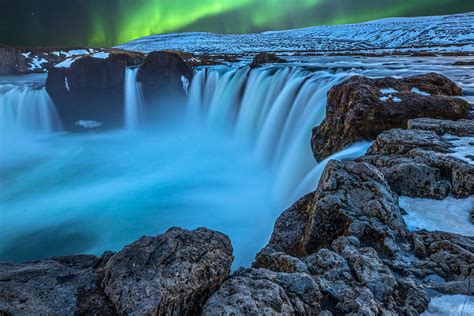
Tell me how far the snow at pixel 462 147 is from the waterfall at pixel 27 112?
2629cm

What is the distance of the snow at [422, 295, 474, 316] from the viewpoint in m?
2.90

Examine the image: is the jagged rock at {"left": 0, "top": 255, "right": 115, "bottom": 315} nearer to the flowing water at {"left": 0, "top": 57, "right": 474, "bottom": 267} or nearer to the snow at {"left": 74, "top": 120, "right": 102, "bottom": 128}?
the flowing water at {"left": 0, "top": 57, "right": 474, "bottom": 267}

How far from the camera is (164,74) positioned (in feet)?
77.2

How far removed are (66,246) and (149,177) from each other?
20.4 ft

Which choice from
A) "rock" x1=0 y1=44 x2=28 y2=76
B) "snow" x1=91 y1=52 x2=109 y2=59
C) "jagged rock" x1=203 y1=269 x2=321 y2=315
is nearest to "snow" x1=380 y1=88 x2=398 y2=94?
"jagged rock" x1=203 y1=269 x2=321 y2=315

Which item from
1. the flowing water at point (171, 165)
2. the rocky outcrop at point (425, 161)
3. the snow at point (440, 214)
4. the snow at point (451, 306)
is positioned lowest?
the flowing water at point (171, 165)

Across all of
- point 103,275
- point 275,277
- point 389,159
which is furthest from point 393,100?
point 103,275

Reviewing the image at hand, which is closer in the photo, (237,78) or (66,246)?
(66,246)

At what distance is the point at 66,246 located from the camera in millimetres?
10562

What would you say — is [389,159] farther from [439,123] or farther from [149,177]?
[149,177]

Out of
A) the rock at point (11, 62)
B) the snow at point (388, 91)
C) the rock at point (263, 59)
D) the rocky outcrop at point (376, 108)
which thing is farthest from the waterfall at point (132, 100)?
the rock at point (11, 62)

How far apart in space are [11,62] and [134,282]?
5129cm

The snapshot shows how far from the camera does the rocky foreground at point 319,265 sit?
2908 millimetres

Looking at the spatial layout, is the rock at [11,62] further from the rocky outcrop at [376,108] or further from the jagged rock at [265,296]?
the jagged rock at [265,296]
